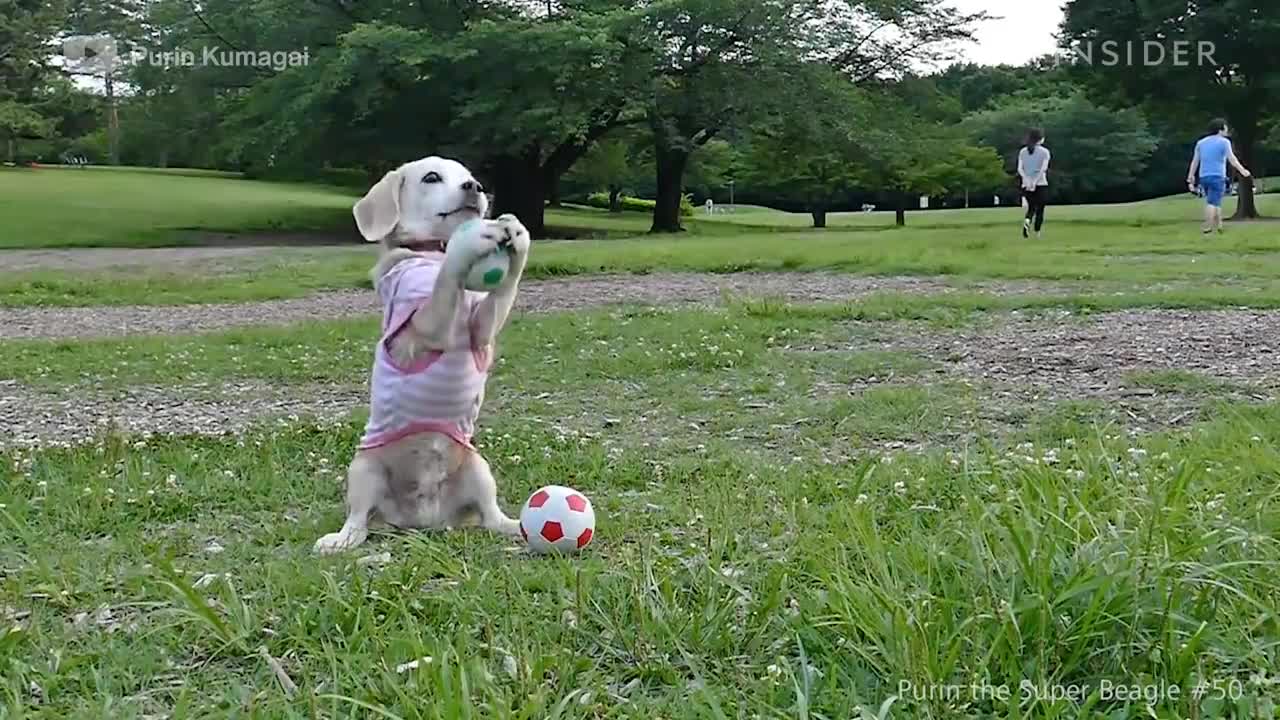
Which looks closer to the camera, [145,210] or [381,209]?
[381,209]

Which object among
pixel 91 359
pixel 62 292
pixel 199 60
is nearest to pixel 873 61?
pixel 199 60

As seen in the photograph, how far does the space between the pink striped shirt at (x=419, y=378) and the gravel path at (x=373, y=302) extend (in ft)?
20.0

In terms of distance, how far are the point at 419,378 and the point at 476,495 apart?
39 centimetres

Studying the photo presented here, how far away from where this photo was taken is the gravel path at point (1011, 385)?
5.35m

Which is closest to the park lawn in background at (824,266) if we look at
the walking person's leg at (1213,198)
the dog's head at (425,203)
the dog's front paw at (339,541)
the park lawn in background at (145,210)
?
the walking person's leg at (1213,198)

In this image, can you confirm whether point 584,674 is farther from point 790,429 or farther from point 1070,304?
point 1070,304

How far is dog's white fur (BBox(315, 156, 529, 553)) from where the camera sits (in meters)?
3.54

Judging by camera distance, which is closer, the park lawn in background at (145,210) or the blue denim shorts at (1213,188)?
the blue denim shorts at (1213,188)

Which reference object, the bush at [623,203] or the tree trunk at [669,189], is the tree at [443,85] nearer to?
the tree trunk at [669,189]

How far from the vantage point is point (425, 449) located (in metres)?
3.62

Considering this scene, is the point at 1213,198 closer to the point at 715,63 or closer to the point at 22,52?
the point at 715,63

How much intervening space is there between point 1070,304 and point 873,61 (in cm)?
2134

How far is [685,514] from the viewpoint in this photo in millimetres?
3633

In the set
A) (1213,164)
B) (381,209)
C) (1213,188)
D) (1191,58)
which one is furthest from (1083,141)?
(381,209)
